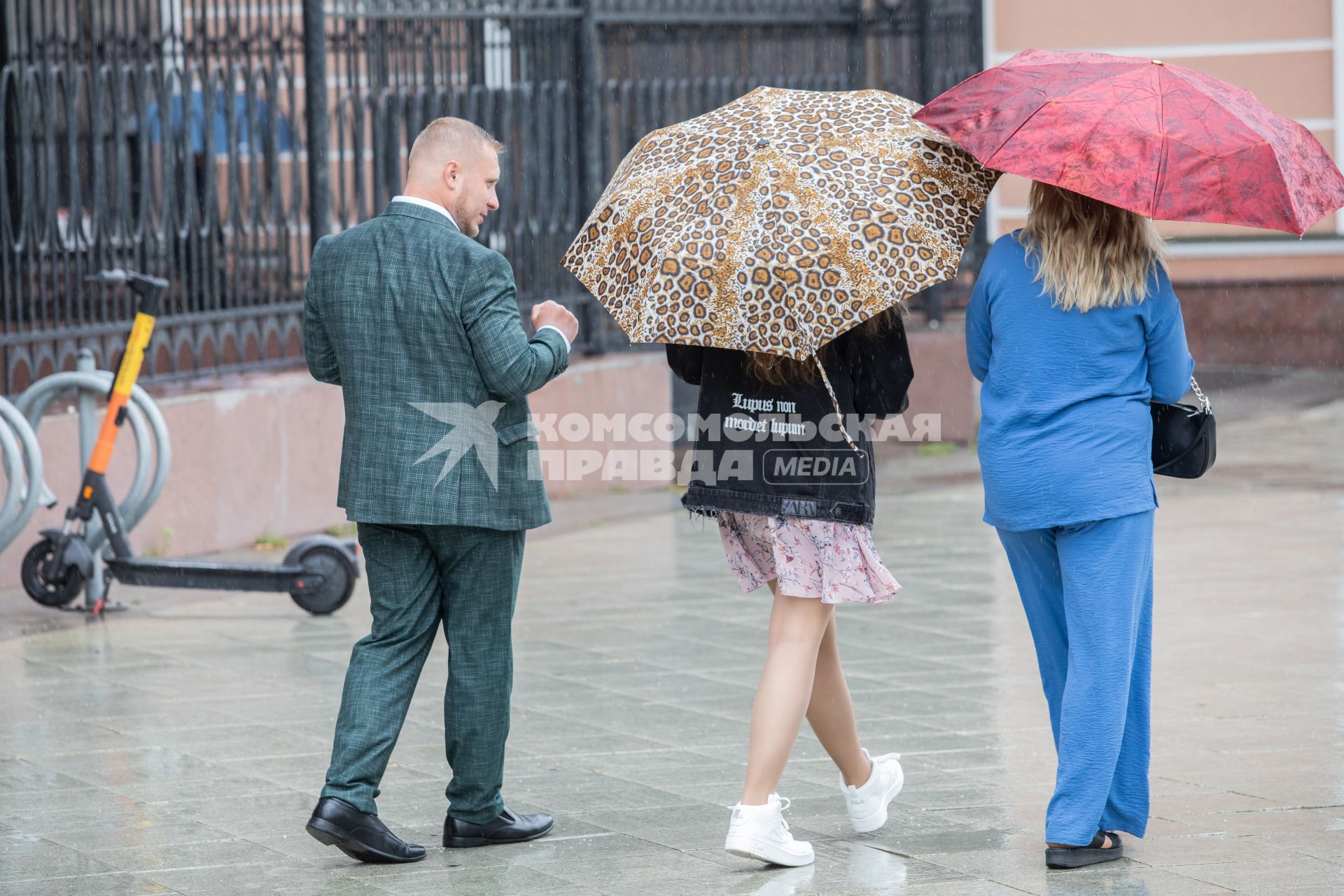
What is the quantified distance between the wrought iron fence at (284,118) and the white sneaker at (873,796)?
527cm

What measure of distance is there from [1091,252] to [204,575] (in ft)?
14.9

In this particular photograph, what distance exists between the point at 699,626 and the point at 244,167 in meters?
4.23

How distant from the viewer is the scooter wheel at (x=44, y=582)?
758 centimetres

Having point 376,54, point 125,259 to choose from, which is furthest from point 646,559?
point 376,54

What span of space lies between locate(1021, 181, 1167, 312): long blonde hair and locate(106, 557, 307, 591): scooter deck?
4260 millimetres

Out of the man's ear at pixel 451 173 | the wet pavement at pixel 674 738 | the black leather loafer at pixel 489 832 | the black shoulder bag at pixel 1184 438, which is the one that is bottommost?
the wet pavement at pixel 674 738

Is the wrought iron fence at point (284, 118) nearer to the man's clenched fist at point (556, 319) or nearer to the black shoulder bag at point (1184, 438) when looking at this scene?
the man's clenched fist at point (556, 319)

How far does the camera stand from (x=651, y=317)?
4137mm

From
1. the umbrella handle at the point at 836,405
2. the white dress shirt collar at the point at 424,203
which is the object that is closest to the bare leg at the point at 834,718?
the umbrella handle at the point at 836,405

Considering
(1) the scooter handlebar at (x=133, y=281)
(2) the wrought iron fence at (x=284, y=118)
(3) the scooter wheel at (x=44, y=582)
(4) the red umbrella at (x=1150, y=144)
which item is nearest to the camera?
(4) the red umbrella at (x=1150, y=144)

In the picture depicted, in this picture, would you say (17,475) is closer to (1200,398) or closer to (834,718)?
(834,718)

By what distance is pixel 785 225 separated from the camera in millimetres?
4070

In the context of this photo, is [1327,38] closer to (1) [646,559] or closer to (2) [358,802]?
(1) [646,559]

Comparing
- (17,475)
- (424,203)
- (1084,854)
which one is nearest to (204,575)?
(17,475)
